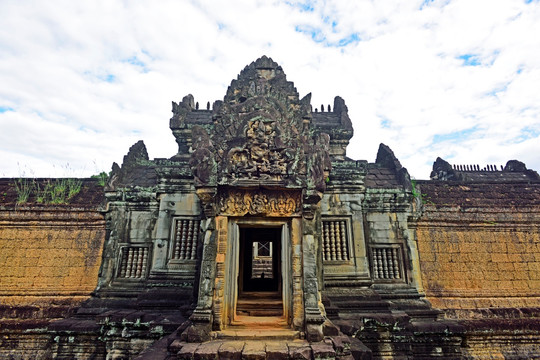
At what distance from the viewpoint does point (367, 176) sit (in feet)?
29.0

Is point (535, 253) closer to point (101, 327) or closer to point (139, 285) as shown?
point (139, 285)

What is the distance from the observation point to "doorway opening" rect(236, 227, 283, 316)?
670 centimetres

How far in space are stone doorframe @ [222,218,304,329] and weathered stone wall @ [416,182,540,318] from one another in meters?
4.66

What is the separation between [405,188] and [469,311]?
137 inches

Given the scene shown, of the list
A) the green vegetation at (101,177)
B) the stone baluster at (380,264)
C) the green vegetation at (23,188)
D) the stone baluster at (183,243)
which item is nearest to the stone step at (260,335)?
the stone baluster at (183,243)

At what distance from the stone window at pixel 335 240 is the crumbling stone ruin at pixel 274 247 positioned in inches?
1.5

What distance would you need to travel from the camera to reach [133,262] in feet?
26.0

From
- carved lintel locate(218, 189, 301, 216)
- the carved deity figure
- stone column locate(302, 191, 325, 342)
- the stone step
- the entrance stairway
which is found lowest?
the stone step

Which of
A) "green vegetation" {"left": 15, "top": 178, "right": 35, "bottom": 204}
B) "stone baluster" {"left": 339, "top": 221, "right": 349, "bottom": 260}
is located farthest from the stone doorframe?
"green vegetation" {"left": 15, "top": 178, "right": 35, "bottom": 204}

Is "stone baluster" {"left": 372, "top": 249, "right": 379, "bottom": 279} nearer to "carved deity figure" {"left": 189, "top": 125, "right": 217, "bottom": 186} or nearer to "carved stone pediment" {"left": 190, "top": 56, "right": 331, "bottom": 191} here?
"carved stone pediment" {"left": 190, "top": 56, "right": 331, "bottom": 191}

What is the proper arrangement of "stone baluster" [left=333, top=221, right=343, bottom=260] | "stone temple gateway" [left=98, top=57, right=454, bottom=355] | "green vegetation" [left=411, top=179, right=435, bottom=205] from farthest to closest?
"green vegetation" [left=411, top=179, right=435, bottom=205], "stone baluster" [left=333, top=221, right=343, bottom=260], "stone temple gateway" [left=98, top=57, right=454, bottom=355]

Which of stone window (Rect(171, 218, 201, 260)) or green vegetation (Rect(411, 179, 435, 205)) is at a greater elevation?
green vegetation (Rect(411, 179, 435, 205))

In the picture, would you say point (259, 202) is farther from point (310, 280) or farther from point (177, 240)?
point (177, 240)

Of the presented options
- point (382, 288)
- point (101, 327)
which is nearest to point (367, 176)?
point (382, 288)
